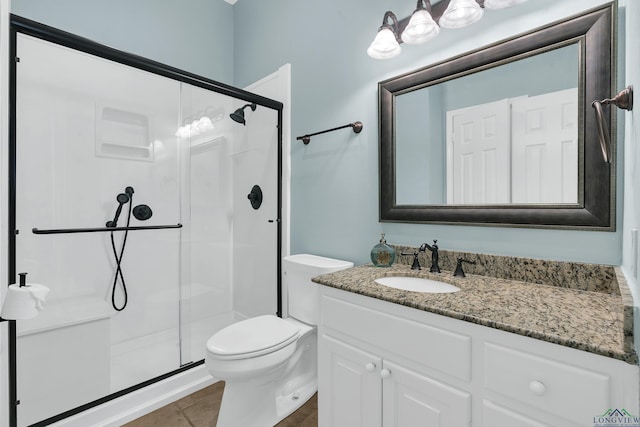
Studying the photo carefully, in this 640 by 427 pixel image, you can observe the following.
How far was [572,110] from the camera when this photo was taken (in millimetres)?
1132

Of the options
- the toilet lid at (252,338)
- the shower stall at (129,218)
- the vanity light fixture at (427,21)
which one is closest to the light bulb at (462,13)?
the vanity light fixture at (427,21)

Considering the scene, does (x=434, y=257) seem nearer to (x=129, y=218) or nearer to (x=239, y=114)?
(x=239, y=114)

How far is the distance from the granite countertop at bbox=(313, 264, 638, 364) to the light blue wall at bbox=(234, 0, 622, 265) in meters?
0.19

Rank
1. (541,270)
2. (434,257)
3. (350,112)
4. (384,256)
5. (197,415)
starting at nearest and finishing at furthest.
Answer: (541,270), (434,257), (384,256), (197,415), (350,112)

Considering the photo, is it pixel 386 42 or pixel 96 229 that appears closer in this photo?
pixel 386 42

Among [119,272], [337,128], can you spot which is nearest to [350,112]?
[337,128]

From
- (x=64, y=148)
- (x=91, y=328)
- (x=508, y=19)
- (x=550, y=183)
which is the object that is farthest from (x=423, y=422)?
(x=64, y=148)

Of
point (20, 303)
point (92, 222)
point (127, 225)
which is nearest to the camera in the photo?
point (20, 303)

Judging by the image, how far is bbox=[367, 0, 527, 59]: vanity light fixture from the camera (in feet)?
4.07

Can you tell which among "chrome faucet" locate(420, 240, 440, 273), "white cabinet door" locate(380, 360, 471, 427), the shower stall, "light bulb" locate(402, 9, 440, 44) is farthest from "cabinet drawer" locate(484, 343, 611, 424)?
the shower stall

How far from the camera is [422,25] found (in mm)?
1360

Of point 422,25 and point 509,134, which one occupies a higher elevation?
point 422,25

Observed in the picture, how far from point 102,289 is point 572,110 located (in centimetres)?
270

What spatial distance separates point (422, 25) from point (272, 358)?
5.42ft
